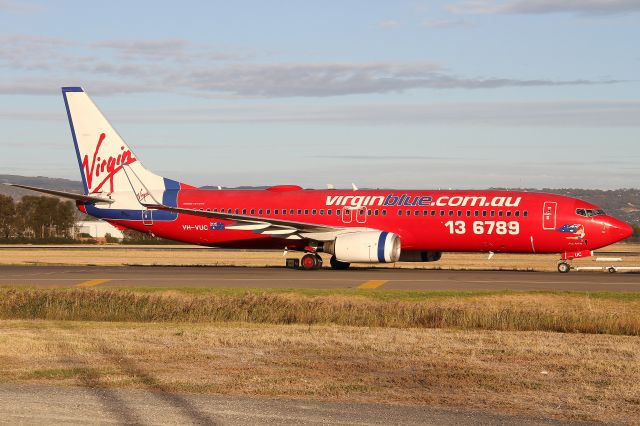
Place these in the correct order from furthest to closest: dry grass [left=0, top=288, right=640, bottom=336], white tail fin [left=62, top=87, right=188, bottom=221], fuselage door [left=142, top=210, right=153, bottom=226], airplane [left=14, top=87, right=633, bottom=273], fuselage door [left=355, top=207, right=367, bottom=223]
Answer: white tail fin [left=62, top=87, right=188, bottom=221]
fuselage door [left=142, top=210, right=153, bottom=226]
fuselage door [left=355, top=207, right=367, bottom=223]
airplane [left=14, top=87, right=633, bottom=273]
dry grass [left=0, top=288, right=640, bottom=336]

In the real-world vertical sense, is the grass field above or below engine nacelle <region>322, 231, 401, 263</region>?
below

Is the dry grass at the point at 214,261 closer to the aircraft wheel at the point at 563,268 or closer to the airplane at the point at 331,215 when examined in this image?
the airplane at the point at 331,215

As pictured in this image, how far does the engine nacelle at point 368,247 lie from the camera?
4053 centimetres

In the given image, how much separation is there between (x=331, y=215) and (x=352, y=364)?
→ 2828cm

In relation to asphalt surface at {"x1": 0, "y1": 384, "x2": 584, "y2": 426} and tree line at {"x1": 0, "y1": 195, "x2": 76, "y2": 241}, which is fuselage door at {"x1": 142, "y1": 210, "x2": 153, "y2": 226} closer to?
asphalt surface at {"x1": 0, "y1": 384, "x2": 584, "y2": 426}

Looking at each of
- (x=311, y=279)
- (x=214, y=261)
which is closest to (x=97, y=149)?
(x=214, y=261)

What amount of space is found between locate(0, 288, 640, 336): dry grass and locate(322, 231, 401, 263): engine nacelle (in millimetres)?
11536

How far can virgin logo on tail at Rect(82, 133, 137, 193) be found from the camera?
48531 millimetres

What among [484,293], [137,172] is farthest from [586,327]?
[137,172]

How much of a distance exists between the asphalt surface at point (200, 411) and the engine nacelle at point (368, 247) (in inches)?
1073

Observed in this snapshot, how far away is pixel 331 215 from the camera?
44969mm

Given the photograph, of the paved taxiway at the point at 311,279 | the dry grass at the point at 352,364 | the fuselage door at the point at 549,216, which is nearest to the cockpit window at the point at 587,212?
the fuselage door at the point at 549,216

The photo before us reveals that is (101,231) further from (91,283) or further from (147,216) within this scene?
(91,283)

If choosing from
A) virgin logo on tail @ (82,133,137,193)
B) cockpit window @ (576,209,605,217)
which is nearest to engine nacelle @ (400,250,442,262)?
cockpit window @ (576,209,605,217)
